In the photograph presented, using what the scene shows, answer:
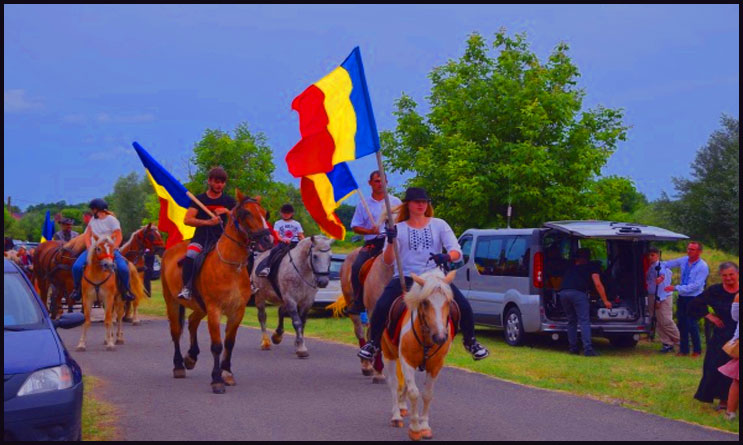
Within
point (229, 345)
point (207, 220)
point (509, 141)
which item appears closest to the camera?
point (229, 345)

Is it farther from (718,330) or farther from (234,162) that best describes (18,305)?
(234,162)

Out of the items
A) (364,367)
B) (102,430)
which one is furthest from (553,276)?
(102,430)

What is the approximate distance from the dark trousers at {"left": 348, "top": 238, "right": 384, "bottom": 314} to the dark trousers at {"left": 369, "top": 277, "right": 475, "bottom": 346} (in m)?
2.93

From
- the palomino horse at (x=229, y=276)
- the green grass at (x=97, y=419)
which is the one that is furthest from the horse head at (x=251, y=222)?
the green grass at (x=97, y=419)

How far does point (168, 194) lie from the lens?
13.6 metres

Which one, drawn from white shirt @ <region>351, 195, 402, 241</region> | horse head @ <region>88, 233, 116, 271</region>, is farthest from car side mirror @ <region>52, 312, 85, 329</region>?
horse head @ <region>88, 233, 116, 271</region>

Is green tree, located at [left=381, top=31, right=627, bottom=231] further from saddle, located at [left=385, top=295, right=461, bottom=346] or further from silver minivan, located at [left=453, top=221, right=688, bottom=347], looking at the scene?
saddle, located at [left=385, top=295, right=461, bottom=346]

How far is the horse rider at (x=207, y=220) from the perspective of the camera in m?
12.0

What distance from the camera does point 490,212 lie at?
27031 mm

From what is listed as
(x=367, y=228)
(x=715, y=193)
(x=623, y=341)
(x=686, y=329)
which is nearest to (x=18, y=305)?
(x=367, y=228)

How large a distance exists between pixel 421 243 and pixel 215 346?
3.56 m

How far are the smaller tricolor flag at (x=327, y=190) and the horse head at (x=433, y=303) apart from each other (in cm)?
361

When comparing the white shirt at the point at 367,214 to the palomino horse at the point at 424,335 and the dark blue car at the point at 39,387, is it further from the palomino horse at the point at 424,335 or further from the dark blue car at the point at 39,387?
the dark blue car at the point at 39,387

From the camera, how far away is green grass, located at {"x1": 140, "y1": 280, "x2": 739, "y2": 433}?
10695 mm
